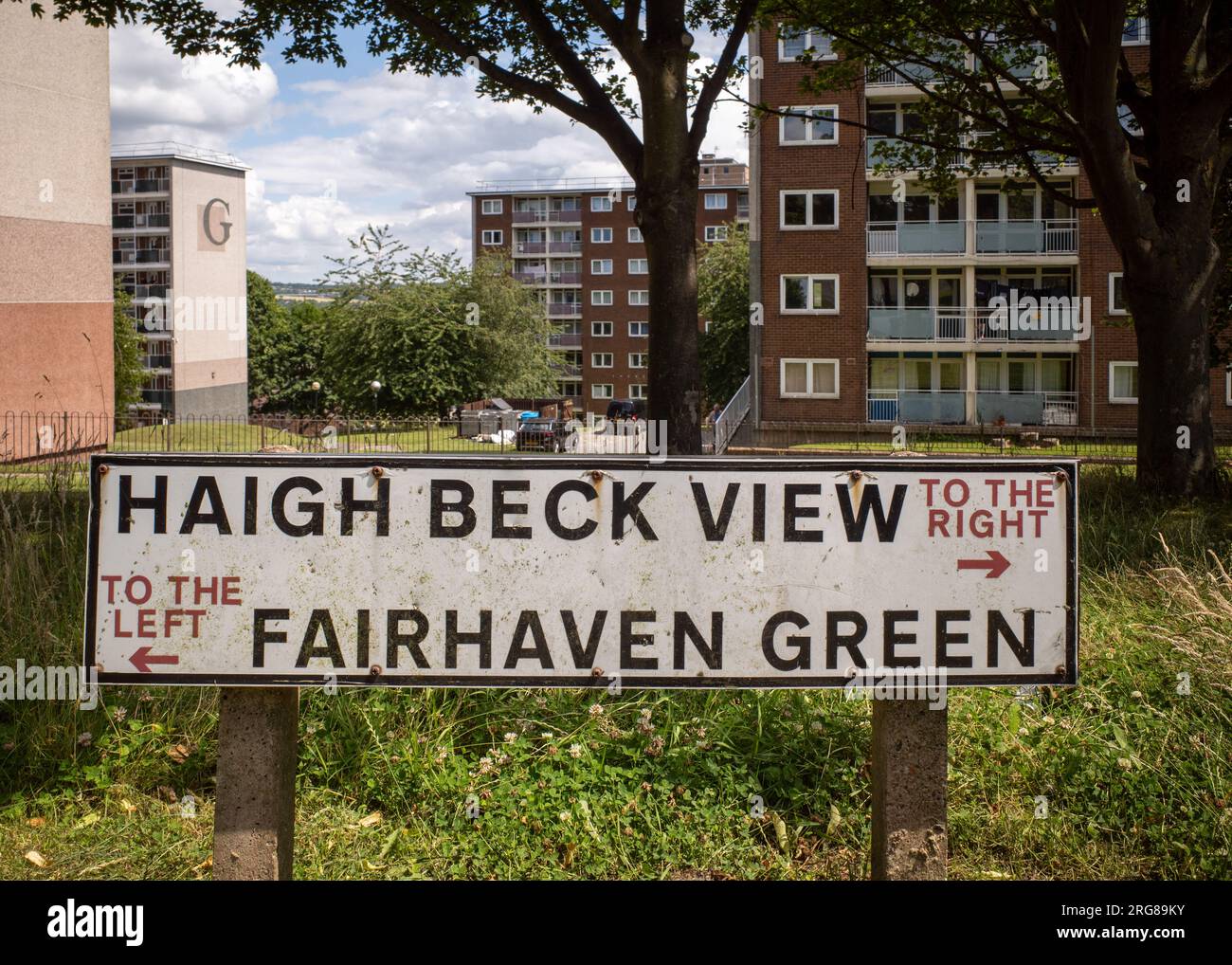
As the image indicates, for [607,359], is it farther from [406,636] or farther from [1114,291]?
[406,636]

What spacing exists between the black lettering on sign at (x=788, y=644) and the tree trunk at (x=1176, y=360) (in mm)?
10348

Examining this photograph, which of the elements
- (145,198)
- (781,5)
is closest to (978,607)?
(781,5)

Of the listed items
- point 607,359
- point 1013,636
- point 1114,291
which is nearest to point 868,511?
point 1013,636

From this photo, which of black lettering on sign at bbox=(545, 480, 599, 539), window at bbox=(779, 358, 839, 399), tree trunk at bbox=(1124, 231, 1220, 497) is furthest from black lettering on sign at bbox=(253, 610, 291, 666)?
window at bbox=(779, 358, 839, 399)

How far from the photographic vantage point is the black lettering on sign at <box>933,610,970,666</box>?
9.57ft

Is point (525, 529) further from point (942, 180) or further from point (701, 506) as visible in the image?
point (942, 180)

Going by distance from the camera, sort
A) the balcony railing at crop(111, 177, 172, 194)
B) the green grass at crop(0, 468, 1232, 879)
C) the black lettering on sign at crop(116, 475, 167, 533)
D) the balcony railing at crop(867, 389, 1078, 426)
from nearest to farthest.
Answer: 1. the black lettering on sign at crop(116, 475, 167, 533)
2. the green grass at crop(0, 468, 1232, 879)
3. the balcony railing at crop(867, 389, 1078, 426)
4. the balcony railing at crop(111, 177, 172, 194)

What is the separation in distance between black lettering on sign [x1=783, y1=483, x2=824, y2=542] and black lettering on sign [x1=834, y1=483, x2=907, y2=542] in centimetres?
6

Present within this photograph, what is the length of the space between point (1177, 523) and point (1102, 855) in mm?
5584

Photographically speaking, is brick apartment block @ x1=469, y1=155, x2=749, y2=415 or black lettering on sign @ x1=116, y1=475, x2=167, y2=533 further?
brick apartment block @ x1=469, y1=155, x2=749, y2=415

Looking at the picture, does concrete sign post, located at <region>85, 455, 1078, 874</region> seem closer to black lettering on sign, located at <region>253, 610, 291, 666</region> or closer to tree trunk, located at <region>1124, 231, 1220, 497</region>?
black lettering on sign, located at <region>253, 610, 291, 666</region>

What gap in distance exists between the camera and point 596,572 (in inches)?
116

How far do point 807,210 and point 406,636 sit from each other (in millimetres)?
39806

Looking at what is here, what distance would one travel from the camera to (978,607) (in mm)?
2924
